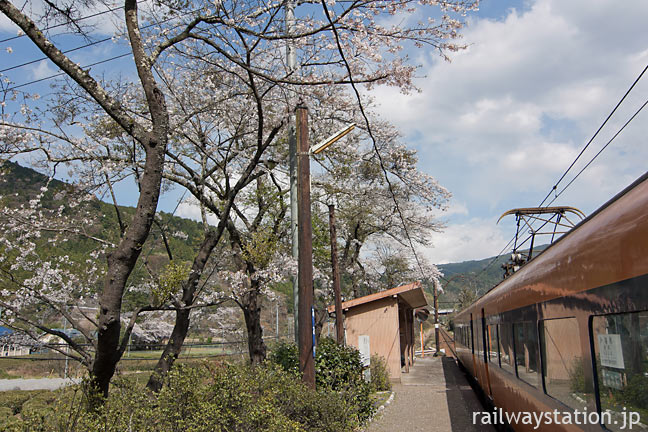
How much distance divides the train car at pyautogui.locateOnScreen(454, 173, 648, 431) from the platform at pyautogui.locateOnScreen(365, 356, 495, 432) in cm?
298

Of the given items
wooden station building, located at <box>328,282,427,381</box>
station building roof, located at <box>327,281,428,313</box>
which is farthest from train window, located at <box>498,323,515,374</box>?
wooden station building, located at <box>328,282,427,381</box>

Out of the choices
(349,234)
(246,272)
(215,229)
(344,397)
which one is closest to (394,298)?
(349,234)

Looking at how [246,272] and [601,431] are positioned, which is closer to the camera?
[601,431]

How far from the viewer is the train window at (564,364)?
3.62 metres

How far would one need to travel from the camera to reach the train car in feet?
8.64

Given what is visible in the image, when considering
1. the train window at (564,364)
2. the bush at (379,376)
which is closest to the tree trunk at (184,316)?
the train window at (564,364)

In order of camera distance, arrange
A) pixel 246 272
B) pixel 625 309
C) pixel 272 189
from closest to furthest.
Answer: pixel 625 309
pixel 246 272
pixel 272 189

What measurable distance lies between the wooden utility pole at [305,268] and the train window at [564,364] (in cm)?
332

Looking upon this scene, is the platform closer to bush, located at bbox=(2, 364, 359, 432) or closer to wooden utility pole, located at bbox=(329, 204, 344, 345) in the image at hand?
bush, located at bbox=(2, 364, 359, 432)

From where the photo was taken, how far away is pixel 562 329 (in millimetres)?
4047

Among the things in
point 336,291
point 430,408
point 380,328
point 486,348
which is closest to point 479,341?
point 486,348

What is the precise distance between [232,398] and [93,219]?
676 centimetres

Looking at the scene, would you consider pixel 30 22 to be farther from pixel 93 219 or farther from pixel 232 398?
pixel 93 219

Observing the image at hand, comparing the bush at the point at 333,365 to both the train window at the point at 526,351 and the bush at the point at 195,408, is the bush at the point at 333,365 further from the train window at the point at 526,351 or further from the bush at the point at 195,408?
the train window at the point at 526,351
